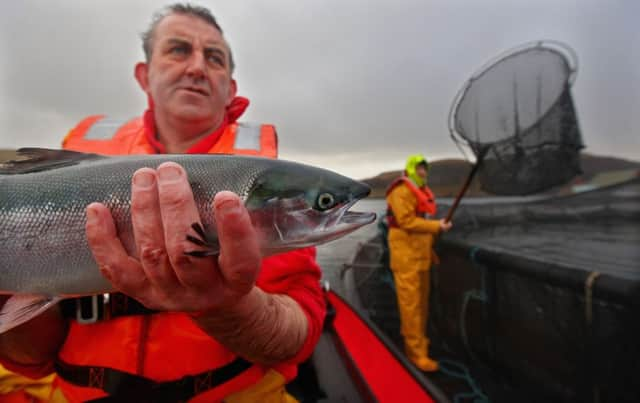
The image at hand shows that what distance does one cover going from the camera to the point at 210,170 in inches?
59.1

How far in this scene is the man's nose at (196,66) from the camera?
8.21 ft

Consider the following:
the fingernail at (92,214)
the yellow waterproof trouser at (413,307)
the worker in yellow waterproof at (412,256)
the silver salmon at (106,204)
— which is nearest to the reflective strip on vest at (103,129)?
the silver salmon at (106,204)

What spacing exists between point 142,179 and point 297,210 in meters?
0.67

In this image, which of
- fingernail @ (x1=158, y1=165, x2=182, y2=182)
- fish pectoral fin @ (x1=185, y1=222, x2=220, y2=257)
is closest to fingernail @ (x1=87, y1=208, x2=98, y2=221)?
fingernail @ (x1=158, y1=165, x2=182, y2=182)

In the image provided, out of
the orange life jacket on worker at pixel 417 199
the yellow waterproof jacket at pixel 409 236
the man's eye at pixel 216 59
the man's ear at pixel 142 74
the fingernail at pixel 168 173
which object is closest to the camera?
the fingernail at pixel 168 173

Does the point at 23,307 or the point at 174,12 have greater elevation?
the point at 174,12

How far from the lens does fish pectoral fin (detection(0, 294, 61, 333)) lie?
4.77 ft

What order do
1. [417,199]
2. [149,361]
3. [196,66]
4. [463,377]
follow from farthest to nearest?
[417,199]
[463,377]
[196,66]
[149,361]

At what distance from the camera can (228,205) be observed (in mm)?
1203

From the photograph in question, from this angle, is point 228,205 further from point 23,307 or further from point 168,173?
point 23,307

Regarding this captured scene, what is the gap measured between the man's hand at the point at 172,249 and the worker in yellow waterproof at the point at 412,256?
5612 mm

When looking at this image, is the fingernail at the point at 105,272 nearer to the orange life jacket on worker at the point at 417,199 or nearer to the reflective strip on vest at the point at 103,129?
the reflective strip on vest at the point at 103,129

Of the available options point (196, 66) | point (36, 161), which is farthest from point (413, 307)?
point (36, 161)

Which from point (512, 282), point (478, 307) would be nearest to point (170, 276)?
point (512, 282)
